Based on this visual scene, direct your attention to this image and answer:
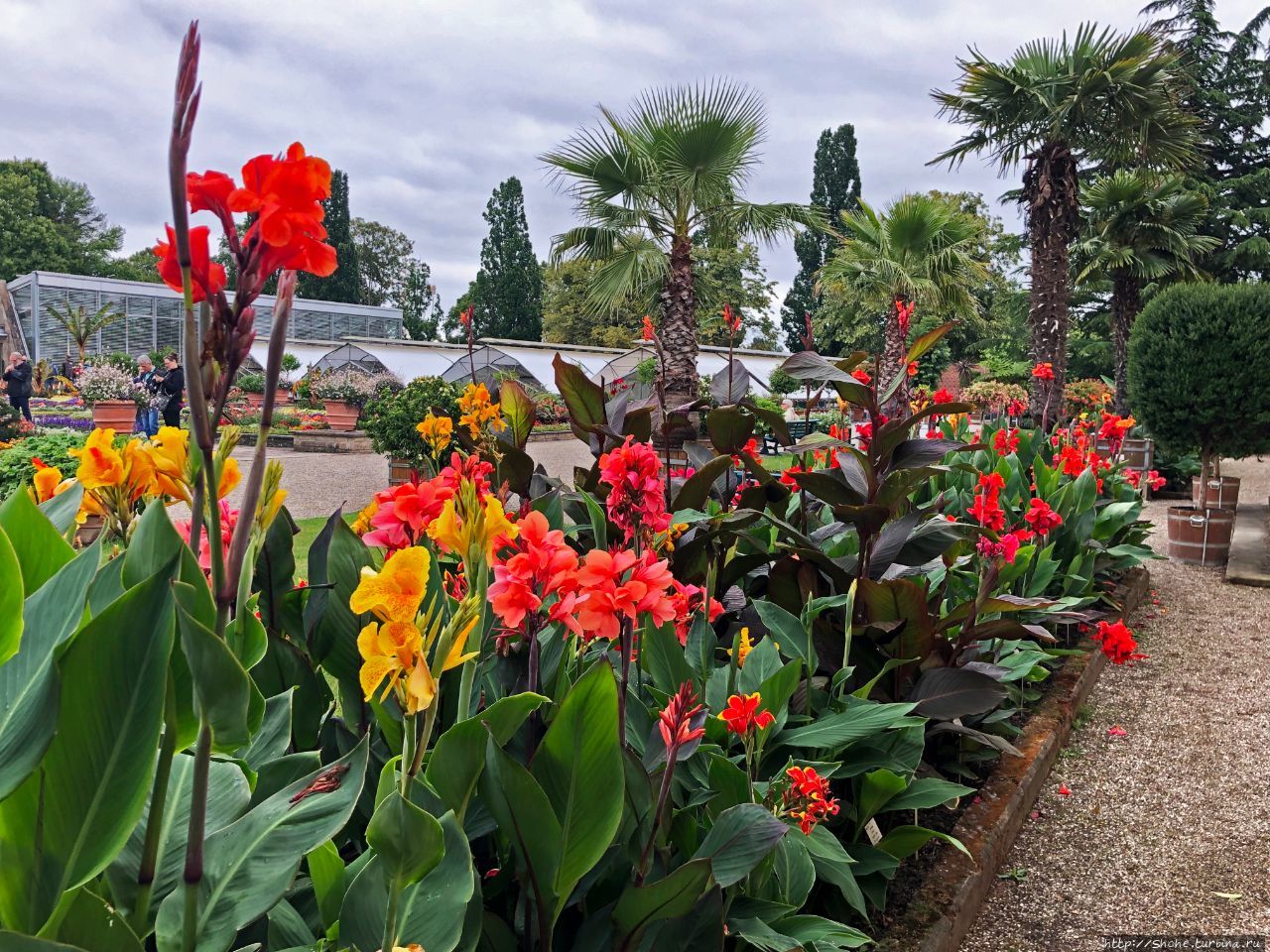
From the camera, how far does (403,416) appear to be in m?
8.73

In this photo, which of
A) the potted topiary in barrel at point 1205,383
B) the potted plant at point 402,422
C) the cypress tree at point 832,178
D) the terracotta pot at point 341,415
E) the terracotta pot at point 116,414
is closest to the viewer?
the potted topiary in barrel at point 1205,383

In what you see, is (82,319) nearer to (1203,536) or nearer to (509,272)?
(509,272)

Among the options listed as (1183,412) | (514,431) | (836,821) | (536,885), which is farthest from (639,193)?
(536,885)

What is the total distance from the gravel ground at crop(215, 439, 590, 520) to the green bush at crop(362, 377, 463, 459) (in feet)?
1.82

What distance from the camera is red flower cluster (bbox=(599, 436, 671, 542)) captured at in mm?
1391

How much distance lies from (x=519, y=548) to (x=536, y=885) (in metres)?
0.41

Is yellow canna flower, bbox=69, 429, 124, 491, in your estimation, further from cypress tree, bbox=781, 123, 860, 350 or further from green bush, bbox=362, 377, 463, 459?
cypress tree, bbox=781, 123, 860, 350

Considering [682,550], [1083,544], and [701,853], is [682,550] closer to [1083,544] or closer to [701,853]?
[701,853]

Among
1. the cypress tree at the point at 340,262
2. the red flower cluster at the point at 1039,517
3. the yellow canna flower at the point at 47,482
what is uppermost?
the cypress tree at the point at 340,262

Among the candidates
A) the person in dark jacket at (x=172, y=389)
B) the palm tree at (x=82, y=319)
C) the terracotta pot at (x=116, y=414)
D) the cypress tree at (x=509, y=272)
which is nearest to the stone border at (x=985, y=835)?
the person in dark jacket at (x=172, y=389)

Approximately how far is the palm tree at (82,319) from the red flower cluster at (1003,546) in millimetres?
33357

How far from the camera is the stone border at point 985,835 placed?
5.89ft

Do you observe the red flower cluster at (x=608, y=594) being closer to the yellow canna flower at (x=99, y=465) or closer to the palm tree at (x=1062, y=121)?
the yellow canna flower at (x=99, y=465)

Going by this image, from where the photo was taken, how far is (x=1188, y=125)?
10500 millimetres
